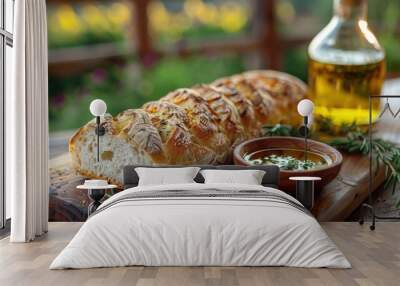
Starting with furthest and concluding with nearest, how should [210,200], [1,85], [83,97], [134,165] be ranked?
[83,97] → [134,165] → [1,85] → [210,200]

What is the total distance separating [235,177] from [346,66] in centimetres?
174

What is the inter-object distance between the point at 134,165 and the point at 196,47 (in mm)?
1510

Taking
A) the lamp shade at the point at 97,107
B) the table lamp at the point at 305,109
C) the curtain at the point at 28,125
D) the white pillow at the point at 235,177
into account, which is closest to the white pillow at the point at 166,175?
the white pillow at the point at 235,177

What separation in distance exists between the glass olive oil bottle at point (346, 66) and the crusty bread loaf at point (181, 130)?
535mm

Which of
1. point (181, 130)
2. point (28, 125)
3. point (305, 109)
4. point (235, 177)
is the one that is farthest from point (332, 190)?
point (28, 125)

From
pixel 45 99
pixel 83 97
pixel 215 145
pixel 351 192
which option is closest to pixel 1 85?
pixel 45 99

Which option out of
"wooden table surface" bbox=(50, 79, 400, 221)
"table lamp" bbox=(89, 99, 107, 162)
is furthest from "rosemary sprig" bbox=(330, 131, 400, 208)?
"table lamp" bbox=(89, 99, 107, 162)

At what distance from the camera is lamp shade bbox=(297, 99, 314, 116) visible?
6763 mm

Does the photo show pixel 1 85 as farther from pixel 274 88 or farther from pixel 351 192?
pixel 351 192

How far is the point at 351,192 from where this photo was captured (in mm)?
6750

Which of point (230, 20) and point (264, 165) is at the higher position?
point (230, 20)

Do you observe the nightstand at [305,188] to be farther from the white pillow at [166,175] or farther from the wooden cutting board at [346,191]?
the white pillow at [166,175]

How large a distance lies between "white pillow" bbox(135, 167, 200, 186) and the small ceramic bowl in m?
0.56

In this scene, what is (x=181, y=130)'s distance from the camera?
6691 mm
